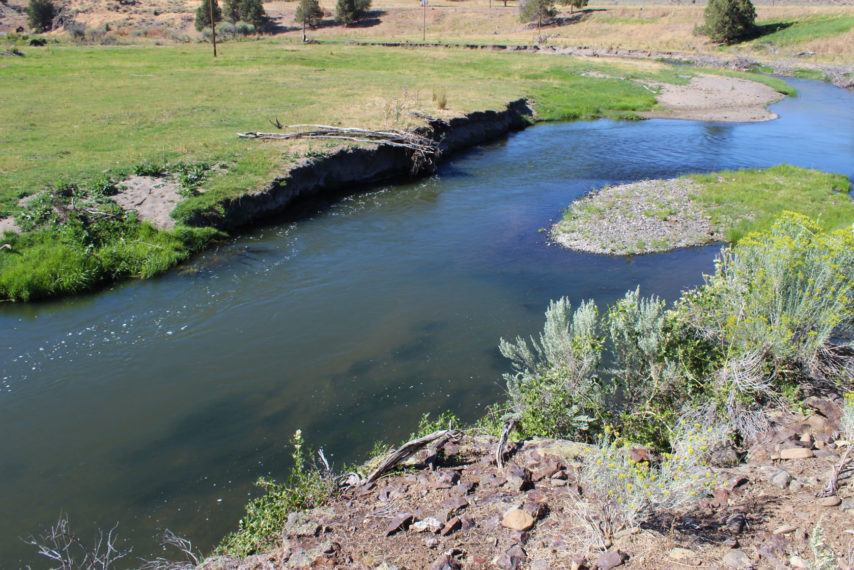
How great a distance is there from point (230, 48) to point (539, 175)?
156 feet

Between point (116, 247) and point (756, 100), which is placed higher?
point (756, 100)

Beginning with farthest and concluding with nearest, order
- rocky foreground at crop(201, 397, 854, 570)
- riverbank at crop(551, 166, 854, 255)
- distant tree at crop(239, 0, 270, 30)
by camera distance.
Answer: distant tree at crop(239, 0, 270, 30) < riverbank at crop(551, 166, 854, 255) < rocky foreground at crop(201, 397, 854, 570)

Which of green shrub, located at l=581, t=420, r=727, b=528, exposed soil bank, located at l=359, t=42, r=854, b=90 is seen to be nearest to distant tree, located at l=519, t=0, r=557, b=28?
exposed soil bank, located at l=359, t=42, r=854, b=90

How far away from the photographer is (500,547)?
532 cm

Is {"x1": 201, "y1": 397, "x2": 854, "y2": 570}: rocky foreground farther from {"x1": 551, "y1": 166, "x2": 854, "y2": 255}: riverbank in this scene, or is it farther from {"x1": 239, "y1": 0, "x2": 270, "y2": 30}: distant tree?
{"x1": 239, "y1": 0, "x2": 270, "y2": 30}: distant tree

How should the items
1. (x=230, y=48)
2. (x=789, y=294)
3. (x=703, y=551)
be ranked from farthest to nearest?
(x=230, y=48)
(x=789, y=294)
(x=703, y=551)

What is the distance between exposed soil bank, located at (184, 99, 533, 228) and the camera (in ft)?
57.3

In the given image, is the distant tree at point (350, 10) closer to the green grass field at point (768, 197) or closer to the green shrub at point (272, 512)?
the green grass field at point (768, 197)

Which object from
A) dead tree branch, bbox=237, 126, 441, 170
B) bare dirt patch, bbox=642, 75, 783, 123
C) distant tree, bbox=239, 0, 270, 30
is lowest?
dead tree branch, bbox=237, 126, 441, 170

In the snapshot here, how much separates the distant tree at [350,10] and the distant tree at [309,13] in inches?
109

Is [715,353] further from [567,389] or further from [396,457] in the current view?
[396,457]

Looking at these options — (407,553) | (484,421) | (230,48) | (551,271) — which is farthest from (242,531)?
(230,48)

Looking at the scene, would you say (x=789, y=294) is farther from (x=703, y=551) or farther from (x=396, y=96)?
(x=396, y=96)

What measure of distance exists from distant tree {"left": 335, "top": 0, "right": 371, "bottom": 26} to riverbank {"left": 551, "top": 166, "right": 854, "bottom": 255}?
7461 centimetres
